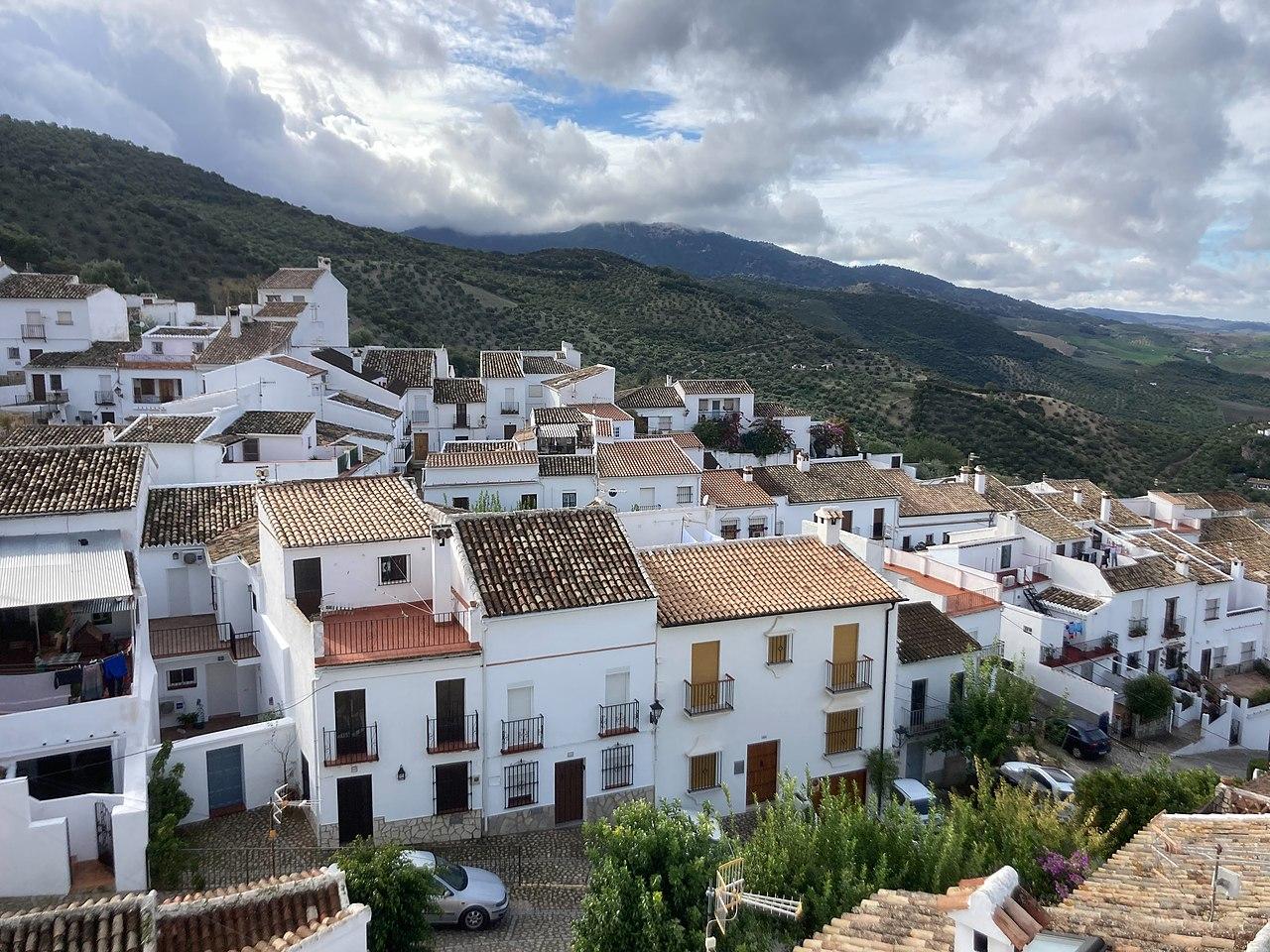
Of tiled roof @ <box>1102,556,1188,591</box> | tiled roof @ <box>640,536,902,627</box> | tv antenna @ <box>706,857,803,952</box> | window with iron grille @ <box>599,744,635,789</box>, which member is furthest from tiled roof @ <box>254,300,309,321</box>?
tv antenna @ <box>706,857,803,952</box>

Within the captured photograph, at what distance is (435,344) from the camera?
7694 centimetres

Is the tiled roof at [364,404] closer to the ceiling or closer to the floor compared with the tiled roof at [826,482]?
closer to the ceiling

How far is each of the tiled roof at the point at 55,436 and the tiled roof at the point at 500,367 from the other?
72.6ft

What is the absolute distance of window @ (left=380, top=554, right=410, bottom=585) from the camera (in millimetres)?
20603

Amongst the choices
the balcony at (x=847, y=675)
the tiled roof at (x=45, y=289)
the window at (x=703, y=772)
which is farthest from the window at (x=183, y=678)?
the tiled roof at (x=45, y=289)

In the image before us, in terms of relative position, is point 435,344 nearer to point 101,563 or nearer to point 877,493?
point 877,493

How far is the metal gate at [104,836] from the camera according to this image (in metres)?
13.8

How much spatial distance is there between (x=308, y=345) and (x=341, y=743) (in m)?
42.1

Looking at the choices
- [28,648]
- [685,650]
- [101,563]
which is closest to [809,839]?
[685,650]

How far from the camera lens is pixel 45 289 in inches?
1919

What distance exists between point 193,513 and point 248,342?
23.7 metres

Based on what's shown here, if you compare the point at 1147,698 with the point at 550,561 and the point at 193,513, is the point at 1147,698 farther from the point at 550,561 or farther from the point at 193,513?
the point at 193,513

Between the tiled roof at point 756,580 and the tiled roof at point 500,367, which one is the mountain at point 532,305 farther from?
the tiled roof at point 756,580

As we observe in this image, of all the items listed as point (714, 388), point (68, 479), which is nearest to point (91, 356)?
point (68, 479)
